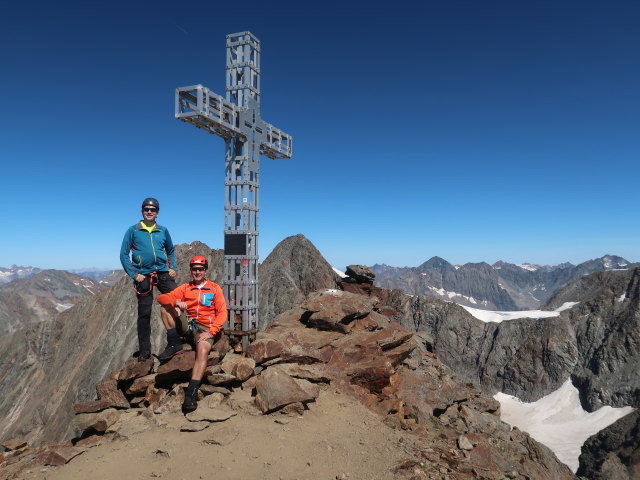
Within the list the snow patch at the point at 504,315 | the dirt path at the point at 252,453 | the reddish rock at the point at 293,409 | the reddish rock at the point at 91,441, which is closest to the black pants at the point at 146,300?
the reddish rock at the point at 91,441

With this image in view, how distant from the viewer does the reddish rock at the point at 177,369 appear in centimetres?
938

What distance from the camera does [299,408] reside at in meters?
8.95

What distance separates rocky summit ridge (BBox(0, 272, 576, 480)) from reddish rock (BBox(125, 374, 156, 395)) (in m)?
0.03

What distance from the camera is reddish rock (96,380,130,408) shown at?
9.52 m

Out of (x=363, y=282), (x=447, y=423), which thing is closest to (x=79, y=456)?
(x=447, y=423)

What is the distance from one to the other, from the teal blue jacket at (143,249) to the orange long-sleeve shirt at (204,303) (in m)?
1.01

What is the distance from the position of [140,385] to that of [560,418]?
295ft

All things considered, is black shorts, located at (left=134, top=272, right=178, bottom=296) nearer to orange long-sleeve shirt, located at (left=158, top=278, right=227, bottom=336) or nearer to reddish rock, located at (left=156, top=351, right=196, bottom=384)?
orange long-sleeve shirt, located at (left=158, top=278, right=227, bottom=336)

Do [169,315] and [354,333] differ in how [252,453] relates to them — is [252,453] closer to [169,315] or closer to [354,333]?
[169,315]

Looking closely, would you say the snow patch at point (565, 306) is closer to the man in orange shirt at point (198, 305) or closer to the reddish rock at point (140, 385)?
the man in orange shirt at point (198, 305)

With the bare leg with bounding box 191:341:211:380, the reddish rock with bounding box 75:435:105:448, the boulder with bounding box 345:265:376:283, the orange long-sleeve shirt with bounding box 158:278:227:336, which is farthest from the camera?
the boulder with bounding box 345:265:376:283

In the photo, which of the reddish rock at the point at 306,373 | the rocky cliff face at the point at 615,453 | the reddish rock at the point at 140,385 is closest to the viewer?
the reddish rock at the point at 140,385

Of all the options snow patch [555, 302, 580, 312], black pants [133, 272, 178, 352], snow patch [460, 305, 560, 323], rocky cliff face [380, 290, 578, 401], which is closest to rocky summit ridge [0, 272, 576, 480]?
black pants [133, 272, 178, 352]

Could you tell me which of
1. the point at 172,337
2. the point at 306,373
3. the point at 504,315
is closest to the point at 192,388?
the point at 172,337
